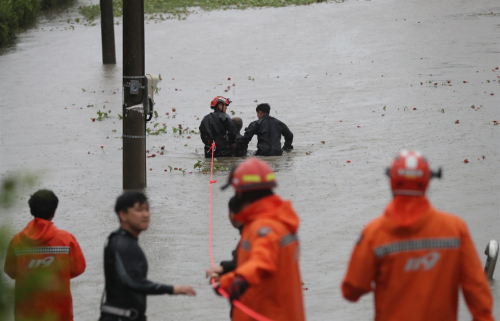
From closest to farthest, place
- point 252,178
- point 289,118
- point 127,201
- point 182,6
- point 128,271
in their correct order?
point 252,178 < point 128,271 < point 127,201 < point 289,118 < point 182,6

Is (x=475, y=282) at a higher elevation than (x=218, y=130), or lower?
higher

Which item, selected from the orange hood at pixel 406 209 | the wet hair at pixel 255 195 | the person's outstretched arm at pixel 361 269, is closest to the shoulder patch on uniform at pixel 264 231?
the wet hair at pixel 255 195

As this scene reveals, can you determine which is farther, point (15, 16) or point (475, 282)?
point (15, 16)

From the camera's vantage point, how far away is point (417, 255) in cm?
341

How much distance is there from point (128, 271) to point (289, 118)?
45.4ft

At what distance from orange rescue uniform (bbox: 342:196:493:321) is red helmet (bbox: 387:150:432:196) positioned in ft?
0.14

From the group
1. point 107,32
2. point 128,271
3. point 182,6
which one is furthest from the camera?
point 182,6

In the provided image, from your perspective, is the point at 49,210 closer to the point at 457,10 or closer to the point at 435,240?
the point at 435,240

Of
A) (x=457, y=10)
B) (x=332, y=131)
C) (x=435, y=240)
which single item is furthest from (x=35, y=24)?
(x=435, y=240)

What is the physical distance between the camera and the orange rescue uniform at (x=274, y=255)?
3.53m

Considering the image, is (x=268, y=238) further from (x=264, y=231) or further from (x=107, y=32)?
(x=107, y=32)

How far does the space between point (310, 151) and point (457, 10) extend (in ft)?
68.2

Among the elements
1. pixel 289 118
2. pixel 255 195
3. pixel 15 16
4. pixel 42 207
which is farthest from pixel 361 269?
pixel 15 16

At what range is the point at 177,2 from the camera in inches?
1503
